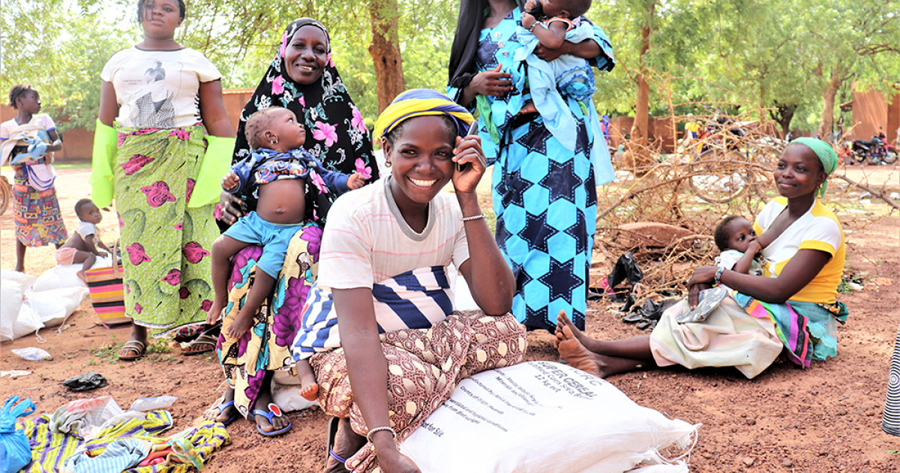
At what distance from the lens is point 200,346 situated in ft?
13.5

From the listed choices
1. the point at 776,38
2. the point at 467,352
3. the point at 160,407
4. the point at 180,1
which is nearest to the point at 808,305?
the point at 467,352

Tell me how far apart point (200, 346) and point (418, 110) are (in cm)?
273

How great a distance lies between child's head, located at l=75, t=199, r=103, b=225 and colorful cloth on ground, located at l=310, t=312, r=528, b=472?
173 inches

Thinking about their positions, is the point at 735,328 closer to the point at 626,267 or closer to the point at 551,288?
the point at 551,288

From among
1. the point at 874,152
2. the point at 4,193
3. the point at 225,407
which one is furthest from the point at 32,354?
the point at 874,152

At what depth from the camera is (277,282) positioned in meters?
2.97

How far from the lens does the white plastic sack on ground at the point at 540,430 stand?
1.86 metres

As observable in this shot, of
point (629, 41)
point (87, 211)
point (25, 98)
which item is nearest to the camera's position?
point (87, 211)

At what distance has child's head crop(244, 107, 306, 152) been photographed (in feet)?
10.3

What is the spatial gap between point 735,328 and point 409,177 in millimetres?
1978

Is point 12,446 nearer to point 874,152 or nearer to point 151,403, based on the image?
point 151,403

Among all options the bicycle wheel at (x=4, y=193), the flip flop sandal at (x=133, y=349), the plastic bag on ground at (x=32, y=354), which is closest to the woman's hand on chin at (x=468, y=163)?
the flip flop sandal at (x=133, y=349)

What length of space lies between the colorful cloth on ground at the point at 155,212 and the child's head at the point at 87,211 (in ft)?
6.76

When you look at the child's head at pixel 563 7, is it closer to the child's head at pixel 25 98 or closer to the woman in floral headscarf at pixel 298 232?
the woman in floral headscarf at pixel 298 232
